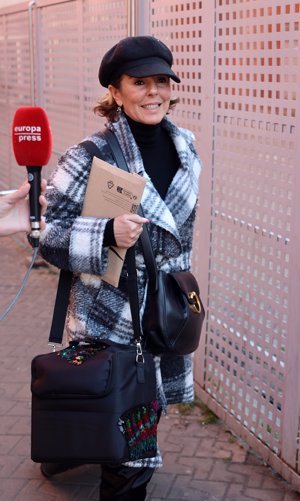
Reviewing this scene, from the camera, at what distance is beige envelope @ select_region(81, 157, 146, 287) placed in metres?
3.07

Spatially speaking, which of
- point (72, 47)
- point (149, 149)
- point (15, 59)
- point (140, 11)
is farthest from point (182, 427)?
point (15, 59)

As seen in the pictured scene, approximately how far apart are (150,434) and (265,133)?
1.56 meters

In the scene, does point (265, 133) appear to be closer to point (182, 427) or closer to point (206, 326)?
point (206, 326)

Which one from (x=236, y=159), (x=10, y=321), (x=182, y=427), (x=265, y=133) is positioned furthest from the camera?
(x=10, y=321)

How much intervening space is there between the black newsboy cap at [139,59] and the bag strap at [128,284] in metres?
0.27

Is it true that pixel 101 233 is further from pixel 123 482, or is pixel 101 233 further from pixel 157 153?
pixel 123 482

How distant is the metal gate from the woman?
1.94 ft

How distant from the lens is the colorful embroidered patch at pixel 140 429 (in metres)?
3.10

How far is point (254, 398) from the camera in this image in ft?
14.3

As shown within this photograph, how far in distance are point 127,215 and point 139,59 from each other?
24.1 inches

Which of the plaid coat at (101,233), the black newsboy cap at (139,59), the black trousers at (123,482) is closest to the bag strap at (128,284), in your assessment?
the plaid coat at (101,233)

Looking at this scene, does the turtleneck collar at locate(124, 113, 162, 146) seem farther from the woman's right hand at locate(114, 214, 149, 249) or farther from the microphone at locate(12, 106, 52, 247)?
the microphone at locate(12, 106, 52, 247)

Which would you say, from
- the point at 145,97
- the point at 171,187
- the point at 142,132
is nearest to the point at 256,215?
the point at 171,187

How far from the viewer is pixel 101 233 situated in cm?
313
